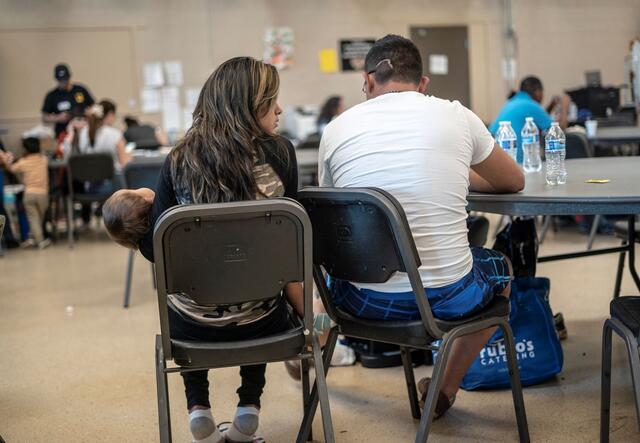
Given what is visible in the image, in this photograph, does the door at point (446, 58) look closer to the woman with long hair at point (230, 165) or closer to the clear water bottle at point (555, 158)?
the clear water bottle at point (555, 158)

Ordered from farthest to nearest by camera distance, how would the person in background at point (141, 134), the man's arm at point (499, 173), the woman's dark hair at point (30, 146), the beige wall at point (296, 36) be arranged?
1. the beige wall at point (296, 36)
2. the person in background at point (141, 134)
3. the woman's dark hair at point (30, 146)
4. the man's arm at point (499, 173)

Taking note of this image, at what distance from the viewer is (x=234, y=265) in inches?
69.0

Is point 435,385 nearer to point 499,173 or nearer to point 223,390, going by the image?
point 499,173

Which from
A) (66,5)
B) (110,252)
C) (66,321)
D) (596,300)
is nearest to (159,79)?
(66,5)

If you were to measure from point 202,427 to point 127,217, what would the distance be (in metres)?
0.60

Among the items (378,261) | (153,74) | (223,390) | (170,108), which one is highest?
(153,74)

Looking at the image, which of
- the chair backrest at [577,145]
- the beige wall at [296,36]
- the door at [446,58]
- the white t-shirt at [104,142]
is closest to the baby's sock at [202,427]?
the chair backrest at [577,145]

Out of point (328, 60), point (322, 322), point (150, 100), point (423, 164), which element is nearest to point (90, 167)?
point (150, 100)

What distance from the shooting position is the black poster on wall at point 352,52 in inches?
400

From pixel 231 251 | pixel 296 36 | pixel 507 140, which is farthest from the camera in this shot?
pixel 296 36

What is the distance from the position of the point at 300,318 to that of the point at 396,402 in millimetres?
717

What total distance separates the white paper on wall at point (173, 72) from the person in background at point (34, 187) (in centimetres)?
292

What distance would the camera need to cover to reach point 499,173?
2160 mm

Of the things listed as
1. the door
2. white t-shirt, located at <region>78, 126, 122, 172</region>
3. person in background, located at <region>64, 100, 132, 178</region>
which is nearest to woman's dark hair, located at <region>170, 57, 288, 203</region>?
person in background, located at <region>64, 100, 132, 178</region>
